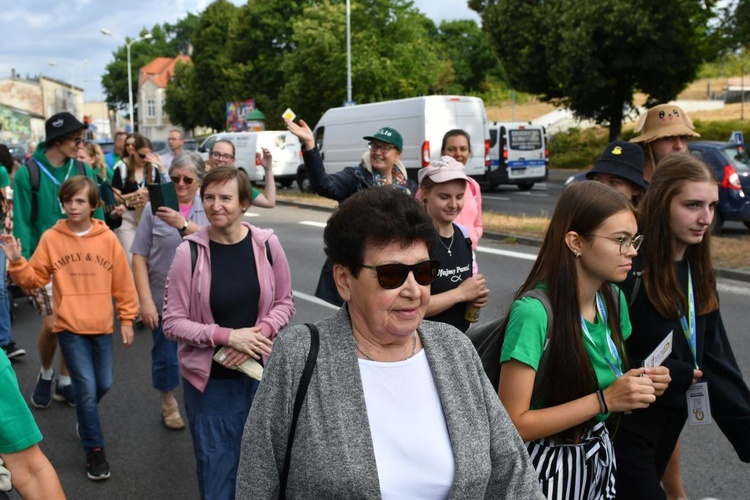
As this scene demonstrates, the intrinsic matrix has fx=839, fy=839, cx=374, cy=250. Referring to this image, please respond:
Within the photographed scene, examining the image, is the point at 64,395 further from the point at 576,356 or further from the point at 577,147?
the point at 577,147

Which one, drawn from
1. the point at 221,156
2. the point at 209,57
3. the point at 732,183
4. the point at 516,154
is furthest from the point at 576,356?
the point at 209,57

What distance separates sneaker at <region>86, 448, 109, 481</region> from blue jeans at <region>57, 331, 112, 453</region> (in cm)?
4

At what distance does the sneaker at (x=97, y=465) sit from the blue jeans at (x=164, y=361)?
2.80 ft

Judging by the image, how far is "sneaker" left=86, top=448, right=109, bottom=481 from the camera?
16.1 feet

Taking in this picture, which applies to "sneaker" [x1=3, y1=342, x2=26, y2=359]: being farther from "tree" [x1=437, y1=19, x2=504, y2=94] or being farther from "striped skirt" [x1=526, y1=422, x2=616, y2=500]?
"tree" [x1=437, y1=19, x2=504, y2=94]

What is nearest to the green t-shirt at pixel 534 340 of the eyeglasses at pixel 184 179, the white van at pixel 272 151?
the eyeglasses at pixel 184 179

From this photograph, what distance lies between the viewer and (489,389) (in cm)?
215

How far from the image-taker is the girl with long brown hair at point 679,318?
3178mm

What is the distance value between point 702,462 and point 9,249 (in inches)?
157

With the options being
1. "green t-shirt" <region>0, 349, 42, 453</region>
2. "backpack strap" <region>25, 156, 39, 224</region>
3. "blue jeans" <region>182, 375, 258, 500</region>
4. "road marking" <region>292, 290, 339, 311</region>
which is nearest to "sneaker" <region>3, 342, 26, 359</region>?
"backpack strap" <region>25, 156, 39, 224</region>

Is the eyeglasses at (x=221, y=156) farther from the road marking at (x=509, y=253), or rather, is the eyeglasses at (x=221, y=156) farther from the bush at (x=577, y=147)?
the bush at (x=577, y=147)

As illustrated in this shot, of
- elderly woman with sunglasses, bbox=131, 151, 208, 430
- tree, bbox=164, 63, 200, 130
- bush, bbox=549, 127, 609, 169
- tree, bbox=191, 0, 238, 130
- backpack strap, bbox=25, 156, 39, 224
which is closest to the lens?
elderly woman with sunglasses, bbox=131, 151, 208, 430

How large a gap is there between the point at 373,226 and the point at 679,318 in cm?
170

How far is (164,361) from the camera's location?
5.71m
